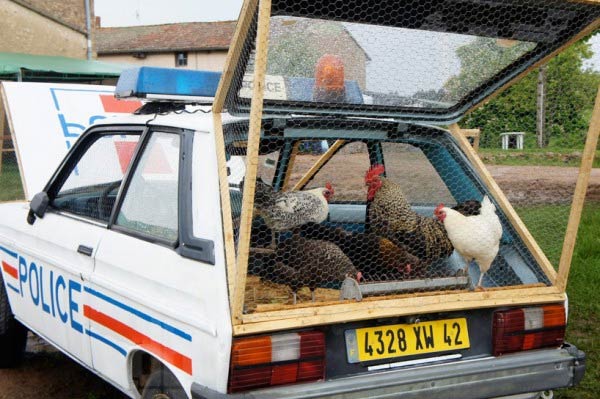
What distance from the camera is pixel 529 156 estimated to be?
148 inches

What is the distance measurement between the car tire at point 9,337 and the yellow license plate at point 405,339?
2.68 metres

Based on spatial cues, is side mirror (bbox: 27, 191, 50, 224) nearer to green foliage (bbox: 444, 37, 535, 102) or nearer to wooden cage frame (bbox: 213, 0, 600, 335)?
wooden cage frame (bbox: 213, 0, 600, 335)

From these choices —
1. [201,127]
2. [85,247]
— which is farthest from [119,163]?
[201,127]

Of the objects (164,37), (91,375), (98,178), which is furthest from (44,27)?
(98,178)

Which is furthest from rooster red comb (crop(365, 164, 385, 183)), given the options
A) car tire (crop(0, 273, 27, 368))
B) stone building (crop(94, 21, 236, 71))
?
stone building (crop(94, 21, 236, 71))

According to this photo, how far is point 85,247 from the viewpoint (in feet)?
10.9

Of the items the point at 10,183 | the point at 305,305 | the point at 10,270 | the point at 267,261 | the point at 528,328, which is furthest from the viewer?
the point at 10,183

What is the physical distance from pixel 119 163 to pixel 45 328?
3.46 ft

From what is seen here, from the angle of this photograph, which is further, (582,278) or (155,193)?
(582,278)

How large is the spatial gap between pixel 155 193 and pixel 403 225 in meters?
1.22

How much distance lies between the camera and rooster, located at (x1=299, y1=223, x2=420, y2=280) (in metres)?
3.22

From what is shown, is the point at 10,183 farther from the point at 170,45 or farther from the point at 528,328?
the point at 170,45

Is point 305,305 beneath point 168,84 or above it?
beneath

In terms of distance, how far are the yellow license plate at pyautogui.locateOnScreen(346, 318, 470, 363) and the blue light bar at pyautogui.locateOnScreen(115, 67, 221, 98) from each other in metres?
1.65
